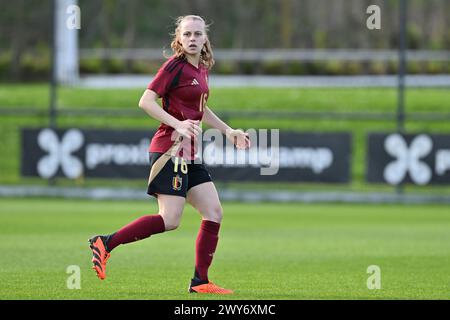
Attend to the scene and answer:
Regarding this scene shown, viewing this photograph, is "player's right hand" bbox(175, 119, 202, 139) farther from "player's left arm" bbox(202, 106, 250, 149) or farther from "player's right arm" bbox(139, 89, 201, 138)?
"player's left arm" bbox(202, 106, 250, 149)

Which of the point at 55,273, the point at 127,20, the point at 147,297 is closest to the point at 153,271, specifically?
the point at 55,273

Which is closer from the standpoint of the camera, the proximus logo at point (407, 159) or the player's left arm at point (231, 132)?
the player's left arm at point (231, 132)

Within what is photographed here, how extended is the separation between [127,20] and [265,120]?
1367cm

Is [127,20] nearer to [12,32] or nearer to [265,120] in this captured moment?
[12,32]

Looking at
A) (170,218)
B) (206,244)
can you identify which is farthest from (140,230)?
(206,244)

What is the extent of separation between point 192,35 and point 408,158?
15.1m

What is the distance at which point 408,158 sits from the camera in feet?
78.8

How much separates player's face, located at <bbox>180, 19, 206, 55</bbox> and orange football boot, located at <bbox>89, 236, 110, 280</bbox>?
174 cm

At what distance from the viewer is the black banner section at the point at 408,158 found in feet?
78.1

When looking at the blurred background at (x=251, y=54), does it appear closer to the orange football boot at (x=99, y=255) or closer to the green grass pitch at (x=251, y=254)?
the green grass pitch at (x=251, y=254)

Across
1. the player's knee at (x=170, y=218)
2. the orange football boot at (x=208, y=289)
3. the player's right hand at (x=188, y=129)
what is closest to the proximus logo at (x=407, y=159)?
the orange football boot at (x=208, y=289)

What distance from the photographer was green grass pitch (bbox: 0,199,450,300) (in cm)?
991

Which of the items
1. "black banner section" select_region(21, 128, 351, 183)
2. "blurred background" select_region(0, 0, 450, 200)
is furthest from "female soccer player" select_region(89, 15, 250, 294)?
"blurred background" select_region(0, 0, 450, 200)

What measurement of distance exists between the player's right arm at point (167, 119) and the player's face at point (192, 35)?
1.59 ft
